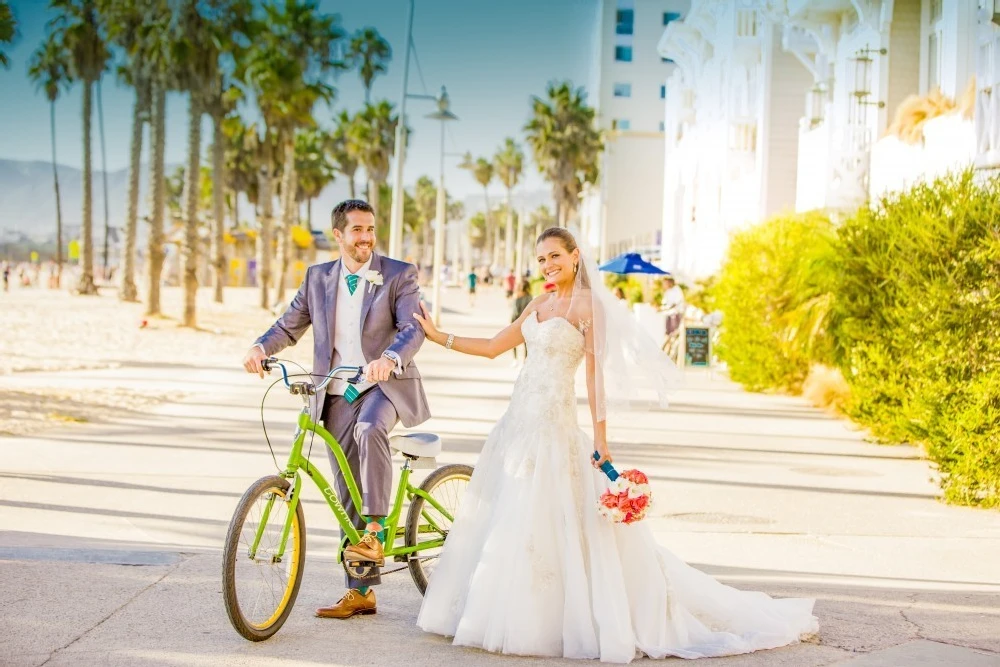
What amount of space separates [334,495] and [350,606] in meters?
0.65

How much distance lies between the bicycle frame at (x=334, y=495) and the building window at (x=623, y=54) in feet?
333

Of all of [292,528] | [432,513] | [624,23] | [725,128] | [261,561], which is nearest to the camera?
[261,561]

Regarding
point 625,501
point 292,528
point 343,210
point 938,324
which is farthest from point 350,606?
point 938,324

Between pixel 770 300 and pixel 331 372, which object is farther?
pixel 770 300

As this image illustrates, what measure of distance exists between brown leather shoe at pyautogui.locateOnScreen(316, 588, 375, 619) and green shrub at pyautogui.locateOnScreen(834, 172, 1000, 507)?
6.13m

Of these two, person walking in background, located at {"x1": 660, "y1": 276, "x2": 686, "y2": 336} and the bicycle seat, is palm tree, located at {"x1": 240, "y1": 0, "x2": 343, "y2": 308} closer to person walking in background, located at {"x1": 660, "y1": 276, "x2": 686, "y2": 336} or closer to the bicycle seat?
person walking in background, located at {"x1": 660, "y1": 276, "x2": 686, "y2": 336}

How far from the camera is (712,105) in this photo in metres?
46.3

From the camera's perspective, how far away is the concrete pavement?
233 inches

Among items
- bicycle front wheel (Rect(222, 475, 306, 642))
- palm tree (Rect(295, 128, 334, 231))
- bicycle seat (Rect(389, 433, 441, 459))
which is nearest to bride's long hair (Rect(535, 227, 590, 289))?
bicycle seat (Rect(389, 433, 441, 459))

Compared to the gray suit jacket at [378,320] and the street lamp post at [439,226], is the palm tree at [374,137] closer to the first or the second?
the street lamp post at [439,226]

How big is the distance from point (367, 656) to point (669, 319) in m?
23.8

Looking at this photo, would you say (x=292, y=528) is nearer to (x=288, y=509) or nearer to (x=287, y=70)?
(x=288, y=509)

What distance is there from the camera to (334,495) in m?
6.14

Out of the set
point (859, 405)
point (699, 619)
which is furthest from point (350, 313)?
point (859, 405)
